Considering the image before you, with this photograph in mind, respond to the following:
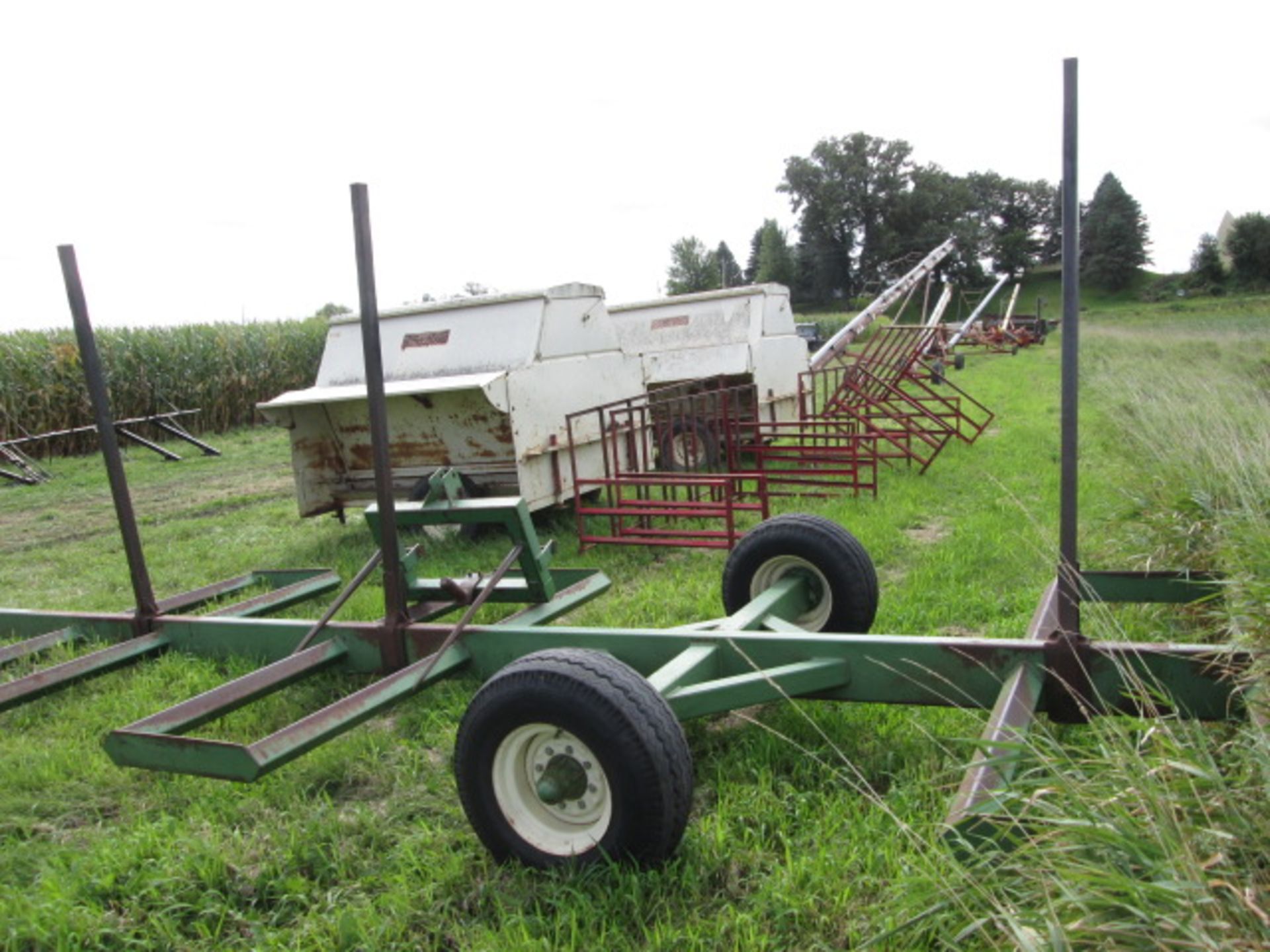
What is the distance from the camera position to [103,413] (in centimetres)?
386

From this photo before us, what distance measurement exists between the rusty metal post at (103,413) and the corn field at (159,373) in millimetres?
14837

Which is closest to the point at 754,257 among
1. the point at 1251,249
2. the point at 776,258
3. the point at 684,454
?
the point at 776,258

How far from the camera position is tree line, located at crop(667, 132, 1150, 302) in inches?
2884

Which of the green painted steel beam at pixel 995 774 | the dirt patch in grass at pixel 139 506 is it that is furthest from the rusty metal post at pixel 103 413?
the dirt patch in grass at pixel 139 506

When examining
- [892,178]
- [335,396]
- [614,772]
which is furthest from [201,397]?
[892,178]

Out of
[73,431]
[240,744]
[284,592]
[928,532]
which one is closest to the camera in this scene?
[240,744]

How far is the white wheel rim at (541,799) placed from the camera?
245 cm

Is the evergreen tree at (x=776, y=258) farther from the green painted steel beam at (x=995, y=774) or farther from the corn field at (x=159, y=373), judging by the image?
the green painted steel beam at (x=995, y=774)

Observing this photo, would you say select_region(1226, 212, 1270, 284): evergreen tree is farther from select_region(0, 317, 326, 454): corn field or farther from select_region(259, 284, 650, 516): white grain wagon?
select_region(259, 284, 650, 516): white grain wagon

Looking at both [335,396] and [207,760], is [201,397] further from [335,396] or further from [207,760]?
[207,760]

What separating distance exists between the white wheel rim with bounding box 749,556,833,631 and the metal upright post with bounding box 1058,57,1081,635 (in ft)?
4.51

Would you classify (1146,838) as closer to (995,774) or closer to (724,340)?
(995,774)

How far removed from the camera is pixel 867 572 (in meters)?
3.81

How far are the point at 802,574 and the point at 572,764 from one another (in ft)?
5.81
